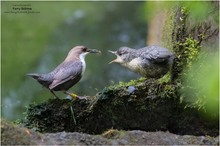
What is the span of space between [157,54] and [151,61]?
0.12 m

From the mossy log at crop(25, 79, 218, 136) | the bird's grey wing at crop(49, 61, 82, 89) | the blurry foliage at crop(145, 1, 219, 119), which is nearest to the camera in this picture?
the blurry foliage at crop(145, 1, 219, 119)

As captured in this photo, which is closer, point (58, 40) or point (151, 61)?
point (151, 61)

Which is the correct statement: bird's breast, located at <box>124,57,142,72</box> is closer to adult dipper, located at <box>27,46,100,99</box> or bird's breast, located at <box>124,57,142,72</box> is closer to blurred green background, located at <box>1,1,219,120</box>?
adult dipper, located at <box>27,46,100,99</box>

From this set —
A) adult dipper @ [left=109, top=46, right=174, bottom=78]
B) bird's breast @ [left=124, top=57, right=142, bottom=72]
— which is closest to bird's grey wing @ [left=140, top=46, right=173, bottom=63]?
adult dipper @ [left=109, top=46, right=174, bottom=78]

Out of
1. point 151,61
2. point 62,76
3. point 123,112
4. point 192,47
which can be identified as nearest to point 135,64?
point 151,61

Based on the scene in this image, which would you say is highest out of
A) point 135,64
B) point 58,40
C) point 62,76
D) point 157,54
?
point 58,40

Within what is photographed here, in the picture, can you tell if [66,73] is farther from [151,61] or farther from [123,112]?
[151,61]

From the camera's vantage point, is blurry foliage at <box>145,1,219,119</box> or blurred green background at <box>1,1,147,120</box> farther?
blurred green background at <box>1,1,147,120</box>

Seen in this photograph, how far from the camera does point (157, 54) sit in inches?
185

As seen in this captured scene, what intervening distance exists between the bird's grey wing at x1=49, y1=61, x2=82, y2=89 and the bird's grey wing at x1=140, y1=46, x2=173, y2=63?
3.06 feet

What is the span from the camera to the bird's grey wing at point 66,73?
5191mm

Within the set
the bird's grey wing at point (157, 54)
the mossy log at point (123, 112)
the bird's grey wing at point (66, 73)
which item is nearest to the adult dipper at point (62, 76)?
the bird's grey wing at point (66, 73)

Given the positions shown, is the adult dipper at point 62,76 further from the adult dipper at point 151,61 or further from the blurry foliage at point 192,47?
the blurry foliage at point 192,47

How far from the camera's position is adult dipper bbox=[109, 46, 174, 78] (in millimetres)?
4660
